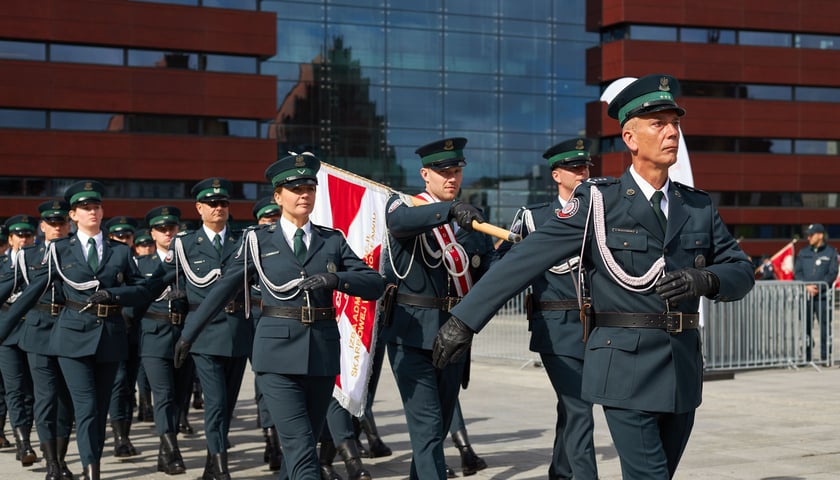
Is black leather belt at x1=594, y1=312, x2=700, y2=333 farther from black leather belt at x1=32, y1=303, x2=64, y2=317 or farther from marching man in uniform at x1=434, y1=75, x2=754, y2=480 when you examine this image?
black leather belt at x1=32, y1=303, x2=64, y2=317

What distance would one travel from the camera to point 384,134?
38.6 m

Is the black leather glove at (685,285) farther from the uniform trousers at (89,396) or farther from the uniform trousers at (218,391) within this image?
the uniform trousers at (89,396)

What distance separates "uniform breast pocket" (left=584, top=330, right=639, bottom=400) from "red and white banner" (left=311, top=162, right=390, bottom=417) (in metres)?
3.21

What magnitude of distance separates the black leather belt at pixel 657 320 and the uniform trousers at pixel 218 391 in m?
4.38

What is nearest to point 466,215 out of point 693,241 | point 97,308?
point 693,241

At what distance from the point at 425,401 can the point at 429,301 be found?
0.72 meters

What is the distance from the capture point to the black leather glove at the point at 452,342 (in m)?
4.48

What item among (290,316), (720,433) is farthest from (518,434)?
(290,316)

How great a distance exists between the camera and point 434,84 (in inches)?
1549

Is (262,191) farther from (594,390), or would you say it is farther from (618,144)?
(594,390)

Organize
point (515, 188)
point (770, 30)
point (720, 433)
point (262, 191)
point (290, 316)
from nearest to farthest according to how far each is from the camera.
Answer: point (290, 316) → point (720, 433) → point (262, 191) → point (515, 188) → point (770, 30)

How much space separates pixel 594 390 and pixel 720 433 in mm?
6043

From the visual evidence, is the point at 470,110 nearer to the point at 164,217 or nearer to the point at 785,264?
the point at 785,264

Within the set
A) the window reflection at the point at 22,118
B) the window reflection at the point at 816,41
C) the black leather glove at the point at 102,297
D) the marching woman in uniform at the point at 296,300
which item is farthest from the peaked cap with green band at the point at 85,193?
the window reflection at the point at 816,41
